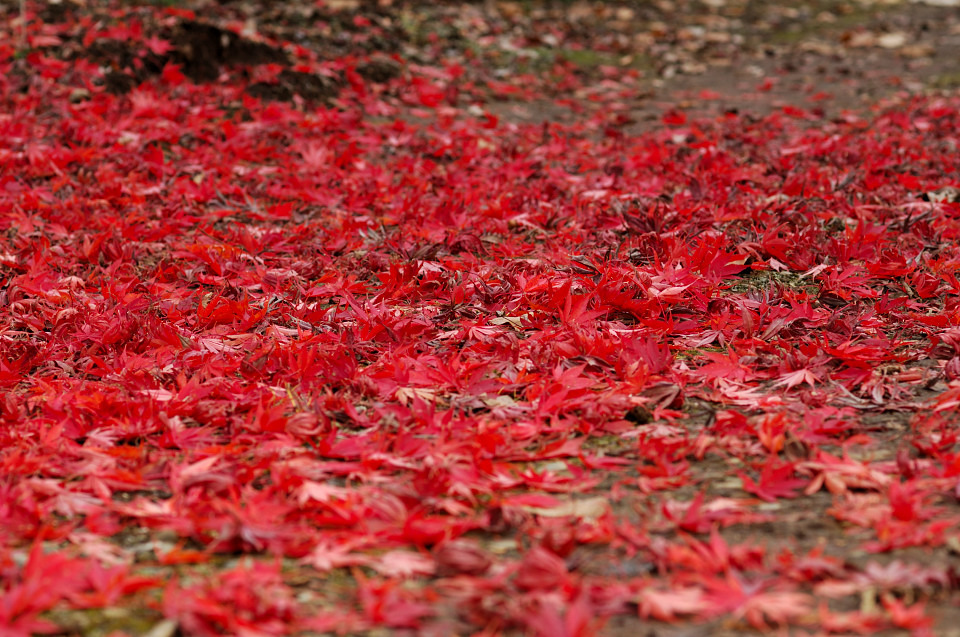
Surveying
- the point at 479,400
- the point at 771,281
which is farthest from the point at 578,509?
the point at 771,281

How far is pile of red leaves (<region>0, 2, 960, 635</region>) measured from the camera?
5.57 feet

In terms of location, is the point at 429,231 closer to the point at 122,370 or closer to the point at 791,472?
the point at 122,370

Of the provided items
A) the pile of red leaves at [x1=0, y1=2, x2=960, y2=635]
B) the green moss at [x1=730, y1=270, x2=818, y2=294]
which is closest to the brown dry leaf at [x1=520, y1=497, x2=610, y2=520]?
the pile of red leaves at [x1=0, y1=2, x2=960, y2=635]

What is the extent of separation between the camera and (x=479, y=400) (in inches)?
97.0

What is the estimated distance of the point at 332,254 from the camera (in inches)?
157

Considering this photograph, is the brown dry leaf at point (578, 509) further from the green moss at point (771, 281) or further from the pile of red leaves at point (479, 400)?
the green moss at point (771, 281)

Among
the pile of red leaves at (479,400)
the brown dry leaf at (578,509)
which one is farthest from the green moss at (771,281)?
the brown dry leaf at (578,509)

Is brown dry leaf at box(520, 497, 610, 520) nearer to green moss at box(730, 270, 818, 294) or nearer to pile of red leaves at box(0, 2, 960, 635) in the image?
pile of red leaves at box(0, 2, 960, 635)

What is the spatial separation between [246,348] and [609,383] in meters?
1.11

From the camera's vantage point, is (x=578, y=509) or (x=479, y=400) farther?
(x=479, y=400)

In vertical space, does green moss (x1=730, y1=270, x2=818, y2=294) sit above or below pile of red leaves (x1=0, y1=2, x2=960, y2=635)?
below

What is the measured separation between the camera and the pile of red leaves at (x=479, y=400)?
1696 mm

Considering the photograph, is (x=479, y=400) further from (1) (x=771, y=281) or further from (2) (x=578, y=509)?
(1) (x=771, y=281)

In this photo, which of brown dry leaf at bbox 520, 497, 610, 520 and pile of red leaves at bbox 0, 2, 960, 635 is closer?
pile of red leaves at bbox 0, 2, 960, 635
